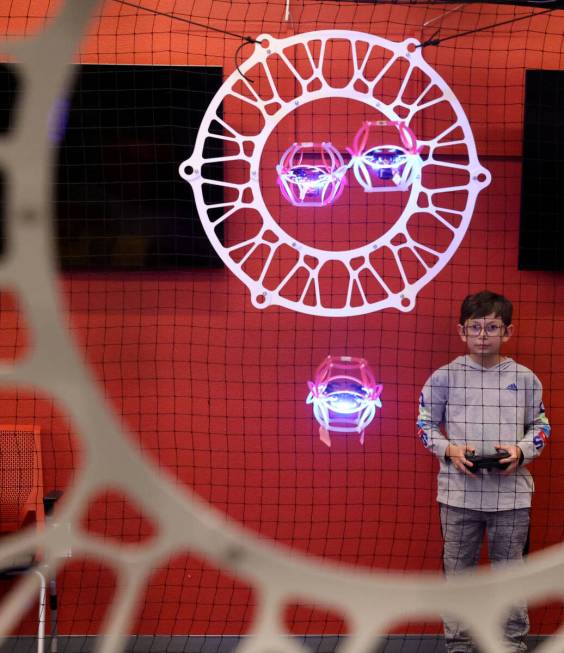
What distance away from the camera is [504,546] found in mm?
1909

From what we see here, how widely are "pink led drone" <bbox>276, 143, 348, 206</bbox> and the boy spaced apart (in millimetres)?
444

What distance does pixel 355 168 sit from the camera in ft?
6.09

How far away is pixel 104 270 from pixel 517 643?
4.75ft

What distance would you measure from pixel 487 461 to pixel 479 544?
266 mm

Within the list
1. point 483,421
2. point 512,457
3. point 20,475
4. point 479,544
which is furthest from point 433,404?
point 20,475

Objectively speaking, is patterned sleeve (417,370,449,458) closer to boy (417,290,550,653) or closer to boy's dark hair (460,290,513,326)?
boy (417,290,550,653)

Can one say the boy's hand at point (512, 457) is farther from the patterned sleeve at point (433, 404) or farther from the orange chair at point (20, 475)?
the orange chair at point (20, 475)

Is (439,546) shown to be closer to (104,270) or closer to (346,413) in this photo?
(346,413)

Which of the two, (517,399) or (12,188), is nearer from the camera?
(12,188)

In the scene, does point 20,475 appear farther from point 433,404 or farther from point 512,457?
point 512,457

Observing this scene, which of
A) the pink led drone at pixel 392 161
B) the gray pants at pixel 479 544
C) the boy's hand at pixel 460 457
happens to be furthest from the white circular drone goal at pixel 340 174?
the gray pants at pixel 479 544

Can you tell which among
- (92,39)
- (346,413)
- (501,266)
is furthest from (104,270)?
(501,266)

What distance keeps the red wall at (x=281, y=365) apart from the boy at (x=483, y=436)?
8.5 inches

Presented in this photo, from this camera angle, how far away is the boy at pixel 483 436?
1896mm
